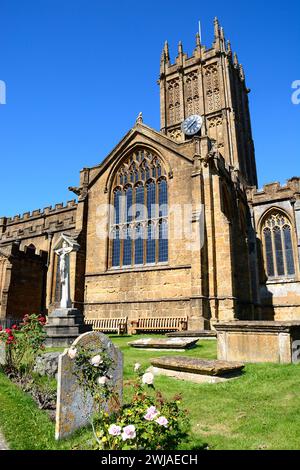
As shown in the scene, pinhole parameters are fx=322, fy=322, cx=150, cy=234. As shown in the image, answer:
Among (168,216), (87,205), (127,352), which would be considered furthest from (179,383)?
(87,205)

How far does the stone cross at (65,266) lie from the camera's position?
40.9 ft

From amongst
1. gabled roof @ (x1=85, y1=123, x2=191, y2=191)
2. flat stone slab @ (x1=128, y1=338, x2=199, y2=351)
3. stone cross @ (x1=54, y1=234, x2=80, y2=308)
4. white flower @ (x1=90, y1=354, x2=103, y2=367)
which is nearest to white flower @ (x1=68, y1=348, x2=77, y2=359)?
white flower @ (x1=90, y1=354, x2=103, y2=367)

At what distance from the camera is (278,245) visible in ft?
76.2

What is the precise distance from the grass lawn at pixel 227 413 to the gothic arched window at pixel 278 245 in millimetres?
17070

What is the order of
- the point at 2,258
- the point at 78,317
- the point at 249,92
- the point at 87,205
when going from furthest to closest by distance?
the point at 249,92
the point at 2,258
the point at 87,205
the point at 78,317

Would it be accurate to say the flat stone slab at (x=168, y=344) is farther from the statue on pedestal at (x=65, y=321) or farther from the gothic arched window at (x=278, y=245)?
the gothic arched window at (x=278, y=245)

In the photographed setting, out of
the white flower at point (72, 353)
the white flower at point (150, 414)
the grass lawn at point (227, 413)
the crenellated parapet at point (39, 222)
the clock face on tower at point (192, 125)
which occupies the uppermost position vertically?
the clock face on tower at point (192, 125)

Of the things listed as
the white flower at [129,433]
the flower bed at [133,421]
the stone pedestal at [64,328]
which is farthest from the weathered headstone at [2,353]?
the white flower at [129,433]

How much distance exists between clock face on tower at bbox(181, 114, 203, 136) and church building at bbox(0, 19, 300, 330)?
15157 millimetres

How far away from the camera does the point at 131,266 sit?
63.7 feet

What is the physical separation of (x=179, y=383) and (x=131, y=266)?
13.2 metres

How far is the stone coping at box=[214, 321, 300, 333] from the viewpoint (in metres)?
7.13

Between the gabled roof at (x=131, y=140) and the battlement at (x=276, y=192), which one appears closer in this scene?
the gabled roof at (x=131, y=140)
